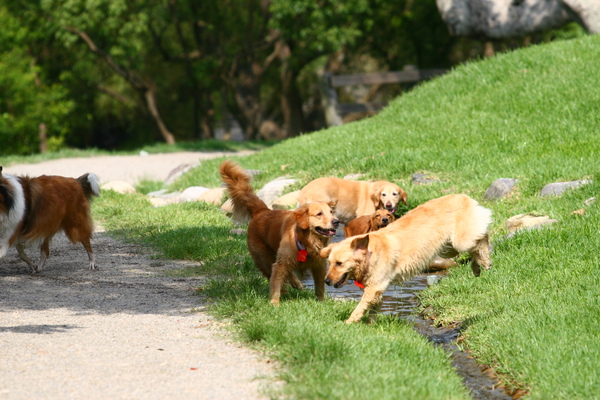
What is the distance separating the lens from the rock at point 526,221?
9023 millimetres

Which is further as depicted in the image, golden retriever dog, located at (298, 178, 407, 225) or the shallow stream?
golden retriever dog, located at (298, 178, 407, 225)

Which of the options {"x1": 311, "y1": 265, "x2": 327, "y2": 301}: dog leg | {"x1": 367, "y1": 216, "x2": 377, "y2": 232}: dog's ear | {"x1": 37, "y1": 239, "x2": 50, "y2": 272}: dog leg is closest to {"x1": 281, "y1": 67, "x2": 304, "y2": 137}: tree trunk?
{"x1": 367, "y1": 216, "x2": 377, "y2": 232}: dog's ear

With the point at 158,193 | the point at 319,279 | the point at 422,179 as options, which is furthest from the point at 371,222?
the point at 158,193

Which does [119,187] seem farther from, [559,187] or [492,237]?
[559,187]

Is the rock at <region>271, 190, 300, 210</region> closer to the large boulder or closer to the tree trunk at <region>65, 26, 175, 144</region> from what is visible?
the large boulder

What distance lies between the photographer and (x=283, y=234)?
7.07 m

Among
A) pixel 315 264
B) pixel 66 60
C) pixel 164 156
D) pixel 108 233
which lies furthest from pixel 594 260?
pixel 66 60

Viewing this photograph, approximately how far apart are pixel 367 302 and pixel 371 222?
3105 mm

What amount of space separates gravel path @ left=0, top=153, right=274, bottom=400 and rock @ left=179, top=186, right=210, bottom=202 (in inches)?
196

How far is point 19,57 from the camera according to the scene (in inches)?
1229

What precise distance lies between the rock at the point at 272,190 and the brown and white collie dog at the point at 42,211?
3.95 m

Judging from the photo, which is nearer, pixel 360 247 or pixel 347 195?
pixel 360 247

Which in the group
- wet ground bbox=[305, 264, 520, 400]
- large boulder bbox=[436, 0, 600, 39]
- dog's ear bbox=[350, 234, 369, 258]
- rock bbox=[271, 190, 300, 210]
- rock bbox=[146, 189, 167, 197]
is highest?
large boulder bbox=[436, 0, 600, 39]

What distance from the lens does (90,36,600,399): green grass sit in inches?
205
